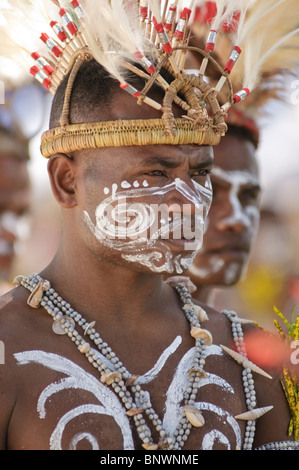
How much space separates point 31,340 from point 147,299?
22.4 inches

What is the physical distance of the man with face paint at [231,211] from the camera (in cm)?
499

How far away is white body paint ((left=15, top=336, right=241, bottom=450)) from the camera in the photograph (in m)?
2.63

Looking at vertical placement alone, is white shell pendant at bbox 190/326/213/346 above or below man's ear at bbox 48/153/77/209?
below

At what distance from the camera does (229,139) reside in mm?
5031

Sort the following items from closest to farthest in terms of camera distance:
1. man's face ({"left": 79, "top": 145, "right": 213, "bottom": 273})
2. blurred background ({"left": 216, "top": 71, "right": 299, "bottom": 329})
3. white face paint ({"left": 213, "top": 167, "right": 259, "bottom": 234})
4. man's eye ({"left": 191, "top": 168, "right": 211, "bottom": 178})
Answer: man's face ({"left": 79, "top": 145, "right": 213, "bottom": 273}) → man's eye ({"left": 191, "top": 168, "right": 211, "bottom": 178}) → white face paint ({"left": 213, "top": 167, "right": 259, "bottom": 234}) → blurred background ({"left": 216, "top": 71, "right": 299, "bottom": 329})

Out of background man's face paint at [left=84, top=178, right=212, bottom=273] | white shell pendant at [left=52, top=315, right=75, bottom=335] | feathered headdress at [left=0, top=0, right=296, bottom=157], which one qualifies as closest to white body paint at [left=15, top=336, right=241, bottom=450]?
white shell pendant at [left=52, top=315, right=75, bottom=335]

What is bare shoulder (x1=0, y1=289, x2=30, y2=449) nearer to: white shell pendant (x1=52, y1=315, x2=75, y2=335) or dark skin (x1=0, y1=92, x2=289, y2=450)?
dark skin (x1=0, y1=92, x2=289, y2=450)

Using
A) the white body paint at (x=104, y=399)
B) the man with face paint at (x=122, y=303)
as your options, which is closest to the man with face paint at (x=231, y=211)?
the man with face paint at (x=122, y=303)

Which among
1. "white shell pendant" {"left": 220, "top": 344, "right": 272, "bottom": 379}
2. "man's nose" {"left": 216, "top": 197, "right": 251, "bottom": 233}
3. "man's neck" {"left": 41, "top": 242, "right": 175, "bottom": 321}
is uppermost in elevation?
"man's nose" {"left": 216, "top": 197, "right": 251, "bottom": 233}

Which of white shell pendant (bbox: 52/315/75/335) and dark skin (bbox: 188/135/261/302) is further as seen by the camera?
dark skin (bbox: 188/135/261/302)

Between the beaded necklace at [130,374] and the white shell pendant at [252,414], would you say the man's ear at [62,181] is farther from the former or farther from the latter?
the white shell pendant at [252,414]

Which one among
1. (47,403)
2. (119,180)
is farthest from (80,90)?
(47,403)

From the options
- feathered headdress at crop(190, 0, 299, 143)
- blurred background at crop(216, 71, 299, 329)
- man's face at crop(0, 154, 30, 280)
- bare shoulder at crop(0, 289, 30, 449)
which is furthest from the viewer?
blurred background at crop(216, 71, 299, 329)

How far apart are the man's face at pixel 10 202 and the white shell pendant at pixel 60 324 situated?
10.7 feet
